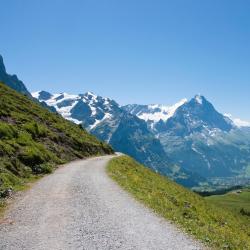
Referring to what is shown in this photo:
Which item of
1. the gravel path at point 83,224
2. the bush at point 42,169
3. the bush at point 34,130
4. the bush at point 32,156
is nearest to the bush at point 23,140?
the bush at point 32,156

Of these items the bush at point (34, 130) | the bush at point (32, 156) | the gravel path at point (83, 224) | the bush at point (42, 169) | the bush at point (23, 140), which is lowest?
the gravel path at point (83, 224)

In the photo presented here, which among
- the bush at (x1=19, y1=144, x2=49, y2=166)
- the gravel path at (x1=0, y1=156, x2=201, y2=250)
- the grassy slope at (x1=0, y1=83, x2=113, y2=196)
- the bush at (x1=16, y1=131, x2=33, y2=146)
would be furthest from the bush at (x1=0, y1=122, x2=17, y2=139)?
the gravel path at (x1=0, y1=156, x2=201, y2=250)

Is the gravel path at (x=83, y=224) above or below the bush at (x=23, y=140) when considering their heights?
below

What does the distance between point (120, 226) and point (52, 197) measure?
9.32m

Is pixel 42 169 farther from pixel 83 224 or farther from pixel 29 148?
pixel 83 224

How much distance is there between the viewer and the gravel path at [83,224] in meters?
18.9

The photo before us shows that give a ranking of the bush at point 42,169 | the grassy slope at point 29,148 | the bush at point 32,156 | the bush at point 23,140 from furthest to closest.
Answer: the bush at point 23,140 → the bush at point 32,156 → the bush at point 42,169 → the grassy slope at point 29,148

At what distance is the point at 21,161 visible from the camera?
43875mm

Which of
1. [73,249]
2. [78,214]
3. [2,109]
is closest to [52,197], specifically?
[78,214]

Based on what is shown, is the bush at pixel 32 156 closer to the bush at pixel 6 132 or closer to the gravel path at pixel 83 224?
the bush at pixel 6 132

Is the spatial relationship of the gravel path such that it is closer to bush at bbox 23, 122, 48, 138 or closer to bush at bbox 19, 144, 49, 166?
bush at bbox 19, 144, 49, 166

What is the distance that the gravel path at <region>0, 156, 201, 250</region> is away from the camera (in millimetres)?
18938

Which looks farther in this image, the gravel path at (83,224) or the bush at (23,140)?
the bush at (23,140)

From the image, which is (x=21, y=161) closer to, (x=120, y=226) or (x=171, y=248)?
(x=120, y=226)
